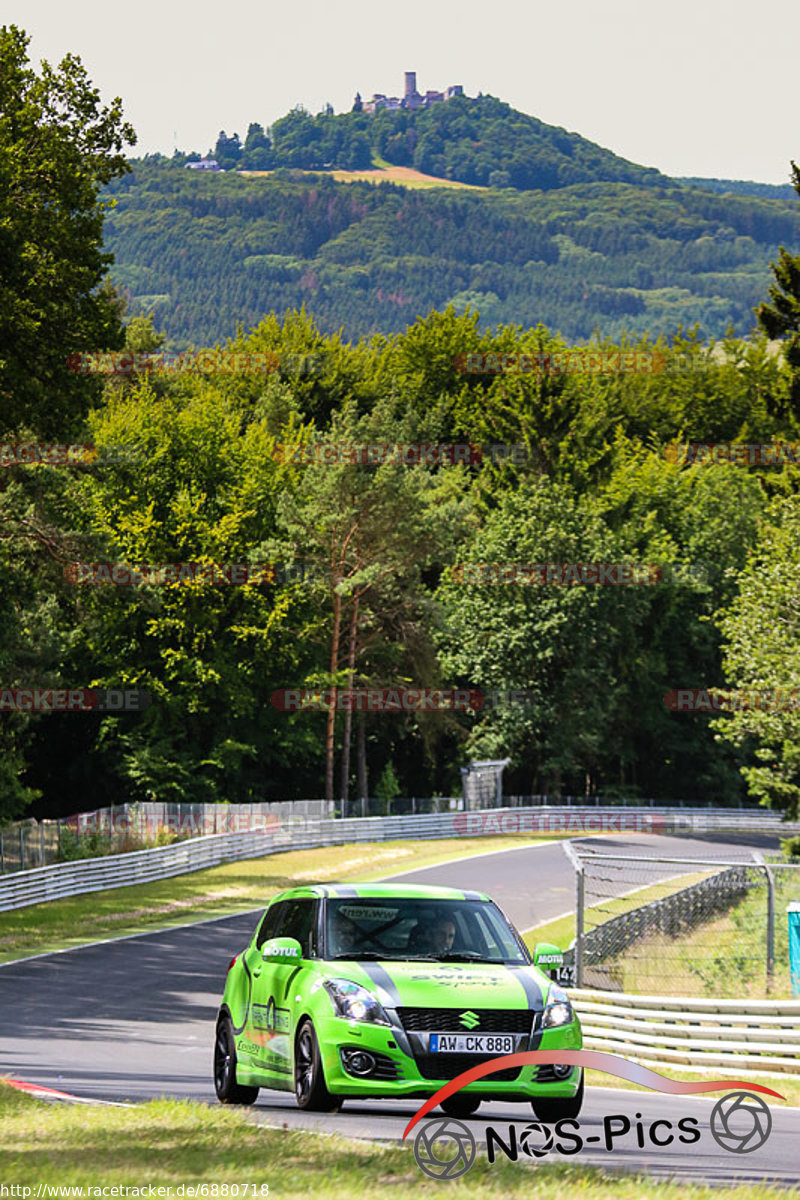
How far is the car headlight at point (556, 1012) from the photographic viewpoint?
10672mm

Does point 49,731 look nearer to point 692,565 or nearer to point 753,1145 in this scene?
point 692,565

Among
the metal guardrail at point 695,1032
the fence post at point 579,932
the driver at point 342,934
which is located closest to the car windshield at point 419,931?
the driver at point 342,934

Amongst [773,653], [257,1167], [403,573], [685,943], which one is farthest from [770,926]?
[403,573]

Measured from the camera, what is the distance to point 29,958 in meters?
31.7

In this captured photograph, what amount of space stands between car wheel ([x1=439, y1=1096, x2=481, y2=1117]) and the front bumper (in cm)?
15

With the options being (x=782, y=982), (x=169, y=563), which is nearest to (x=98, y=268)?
(x=782, y=982)

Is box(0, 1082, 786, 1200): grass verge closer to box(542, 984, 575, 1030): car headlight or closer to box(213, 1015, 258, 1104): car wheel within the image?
box(542, 984, 575, 1030): car headlight

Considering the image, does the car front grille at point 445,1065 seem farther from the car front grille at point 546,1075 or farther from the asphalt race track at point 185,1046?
the asphalt race track at point 185,1046

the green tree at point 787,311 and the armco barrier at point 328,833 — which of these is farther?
the green tree at point 787,311

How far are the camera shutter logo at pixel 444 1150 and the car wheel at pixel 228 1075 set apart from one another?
6.81 feet

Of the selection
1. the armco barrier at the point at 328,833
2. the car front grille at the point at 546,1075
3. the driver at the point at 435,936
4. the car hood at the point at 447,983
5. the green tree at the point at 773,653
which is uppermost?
the green tree at the point at 773,653

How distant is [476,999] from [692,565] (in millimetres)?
76937

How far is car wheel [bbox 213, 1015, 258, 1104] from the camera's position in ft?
41.0

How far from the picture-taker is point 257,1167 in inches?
358
